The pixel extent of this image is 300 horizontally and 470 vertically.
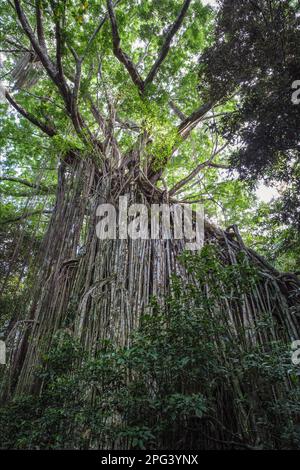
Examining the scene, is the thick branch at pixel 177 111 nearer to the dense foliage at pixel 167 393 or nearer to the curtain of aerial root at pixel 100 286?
the curtain of aerial root at pixel 100 286

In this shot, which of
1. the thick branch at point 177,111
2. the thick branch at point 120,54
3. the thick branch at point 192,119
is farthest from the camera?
the thick branch at point 177,111

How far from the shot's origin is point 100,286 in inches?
123

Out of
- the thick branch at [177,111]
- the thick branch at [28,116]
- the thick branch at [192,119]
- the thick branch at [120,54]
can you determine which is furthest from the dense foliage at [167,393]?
the thick branch at [177,111]

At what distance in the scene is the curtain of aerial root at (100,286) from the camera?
2.77 metres

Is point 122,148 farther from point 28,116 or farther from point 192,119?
point 28,116

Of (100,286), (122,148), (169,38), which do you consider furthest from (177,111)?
(100,286)

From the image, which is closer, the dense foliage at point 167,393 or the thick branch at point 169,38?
the dense foliage at point 167,393

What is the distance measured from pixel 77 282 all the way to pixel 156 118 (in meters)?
2.77

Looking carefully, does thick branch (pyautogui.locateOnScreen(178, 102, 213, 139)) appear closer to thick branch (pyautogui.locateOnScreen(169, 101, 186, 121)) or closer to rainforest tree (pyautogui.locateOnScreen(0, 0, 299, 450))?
rainforest tree (pyautogui.locateOnScreen(0, 0, 299, 450))

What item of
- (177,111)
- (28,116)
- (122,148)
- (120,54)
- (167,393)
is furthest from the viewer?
(177,111)

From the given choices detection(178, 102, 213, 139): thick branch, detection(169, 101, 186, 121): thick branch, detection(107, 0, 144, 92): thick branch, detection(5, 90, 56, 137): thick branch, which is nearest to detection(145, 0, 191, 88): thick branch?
detection(107, 0, 144, 92): thick branch

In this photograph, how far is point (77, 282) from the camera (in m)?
3.35

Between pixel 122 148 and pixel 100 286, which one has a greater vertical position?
pixel 122 148

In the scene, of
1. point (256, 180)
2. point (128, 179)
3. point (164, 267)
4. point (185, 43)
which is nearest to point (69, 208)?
point (128, 179)
